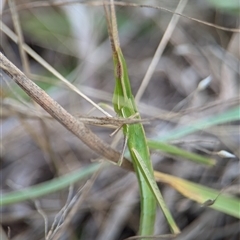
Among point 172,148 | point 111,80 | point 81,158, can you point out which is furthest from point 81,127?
point 111,80

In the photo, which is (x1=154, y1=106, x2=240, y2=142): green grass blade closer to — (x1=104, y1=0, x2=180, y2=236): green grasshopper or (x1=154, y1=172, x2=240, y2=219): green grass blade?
(x1=154, y1=172, x2=240, y2=219): green grass blade

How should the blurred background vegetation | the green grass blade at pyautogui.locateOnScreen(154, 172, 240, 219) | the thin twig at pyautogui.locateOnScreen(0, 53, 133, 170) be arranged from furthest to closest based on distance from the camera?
the blurred background vegetation, the green grass blade at pyautogui.locateOnScreen(154, 172, 240, 219), the thin twig at pyautogui.locateOnScreen(0, 53, 133, 170)

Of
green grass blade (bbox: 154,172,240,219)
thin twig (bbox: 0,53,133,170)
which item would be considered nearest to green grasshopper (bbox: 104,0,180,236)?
thin twig (bbox: 0,53,133,170)

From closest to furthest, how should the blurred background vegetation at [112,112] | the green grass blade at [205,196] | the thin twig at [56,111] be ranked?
1. the thin twig at [56,111]
2. the green grass blade at [205,196]
3. the blurred background vegetation at [112,112]

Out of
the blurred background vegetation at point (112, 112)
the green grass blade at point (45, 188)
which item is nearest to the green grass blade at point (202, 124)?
the blurred background vegetation at point (112, 112)

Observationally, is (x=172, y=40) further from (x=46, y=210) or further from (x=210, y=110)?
(x=46, y=210)

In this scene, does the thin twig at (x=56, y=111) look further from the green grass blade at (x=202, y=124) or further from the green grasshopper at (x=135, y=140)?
the green grass blade at (x=202, y=124)

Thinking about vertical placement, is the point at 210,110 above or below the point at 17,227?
above
